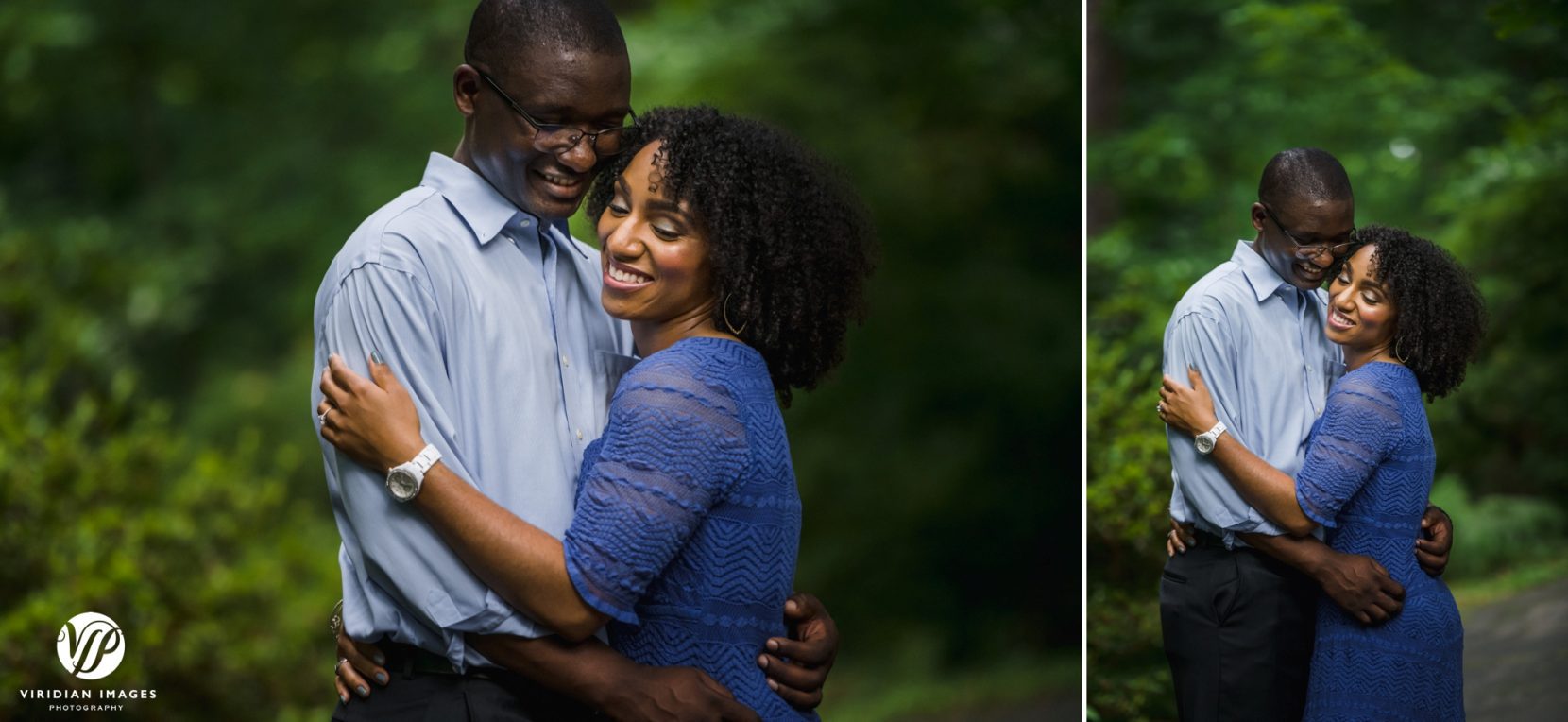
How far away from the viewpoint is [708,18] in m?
6.92

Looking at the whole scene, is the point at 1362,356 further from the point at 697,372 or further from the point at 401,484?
the point at 401,484

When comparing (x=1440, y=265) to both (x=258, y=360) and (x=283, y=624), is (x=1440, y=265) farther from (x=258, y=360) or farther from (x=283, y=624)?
(x=258, y=360)

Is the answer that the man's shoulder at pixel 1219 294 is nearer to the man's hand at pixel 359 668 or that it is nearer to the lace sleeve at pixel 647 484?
the lace sleeve at pixel 647 484

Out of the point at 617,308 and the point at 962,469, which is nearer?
the point at 617,308

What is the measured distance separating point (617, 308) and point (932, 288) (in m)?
5.03

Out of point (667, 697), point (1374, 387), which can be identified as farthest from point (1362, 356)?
point (667, 697)

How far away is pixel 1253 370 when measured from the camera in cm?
320

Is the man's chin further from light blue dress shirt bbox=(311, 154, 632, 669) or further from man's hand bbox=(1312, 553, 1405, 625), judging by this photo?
man's hand bbox=(1312, 553, 1405, 625)

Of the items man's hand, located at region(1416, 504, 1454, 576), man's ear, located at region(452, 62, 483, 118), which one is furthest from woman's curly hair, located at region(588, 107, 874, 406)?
man's hand, located at region(1416, 504, 1454, 576)

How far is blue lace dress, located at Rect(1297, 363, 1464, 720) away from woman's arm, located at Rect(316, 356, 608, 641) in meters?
1.75

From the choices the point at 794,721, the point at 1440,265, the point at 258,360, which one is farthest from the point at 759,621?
the point at 258,360

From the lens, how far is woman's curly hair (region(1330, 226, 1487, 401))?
3.13m

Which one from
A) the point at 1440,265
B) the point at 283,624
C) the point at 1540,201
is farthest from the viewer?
the point at 283,624

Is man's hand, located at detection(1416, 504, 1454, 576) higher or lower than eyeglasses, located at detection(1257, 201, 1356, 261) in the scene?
lower
